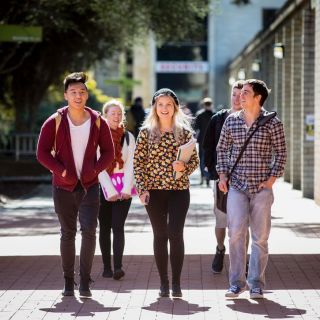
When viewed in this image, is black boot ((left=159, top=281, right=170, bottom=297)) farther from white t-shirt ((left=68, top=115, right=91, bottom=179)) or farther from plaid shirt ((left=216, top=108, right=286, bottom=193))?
white t-shirt ((left=68, top=115, right=91, bottom=179))

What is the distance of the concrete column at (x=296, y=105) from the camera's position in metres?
23.3

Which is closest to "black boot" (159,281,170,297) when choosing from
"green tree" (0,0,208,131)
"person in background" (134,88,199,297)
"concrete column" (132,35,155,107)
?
"person in background" (134,88,199,297)

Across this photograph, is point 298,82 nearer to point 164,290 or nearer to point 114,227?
point 114,227

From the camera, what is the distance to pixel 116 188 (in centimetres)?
998

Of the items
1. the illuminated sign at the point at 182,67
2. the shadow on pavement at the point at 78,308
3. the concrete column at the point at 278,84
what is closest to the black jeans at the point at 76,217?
the shadow on pavement at the point at 78,308

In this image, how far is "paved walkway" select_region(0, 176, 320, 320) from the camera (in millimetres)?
8203

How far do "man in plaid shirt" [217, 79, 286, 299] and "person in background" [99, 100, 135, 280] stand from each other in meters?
1.41

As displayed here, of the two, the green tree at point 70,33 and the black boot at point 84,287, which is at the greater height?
the green tree at point 70,33

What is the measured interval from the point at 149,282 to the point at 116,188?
93 cm

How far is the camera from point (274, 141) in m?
8.72

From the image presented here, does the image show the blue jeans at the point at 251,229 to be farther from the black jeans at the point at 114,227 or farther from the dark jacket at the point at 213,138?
the black jeans at the point at 114,227

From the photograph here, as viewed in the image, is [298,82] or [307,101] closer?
[307,101]

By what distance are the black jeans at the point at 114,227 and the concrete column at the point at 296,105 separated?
13351mm

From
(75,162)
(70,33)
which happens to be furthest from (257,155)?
(70,33)
